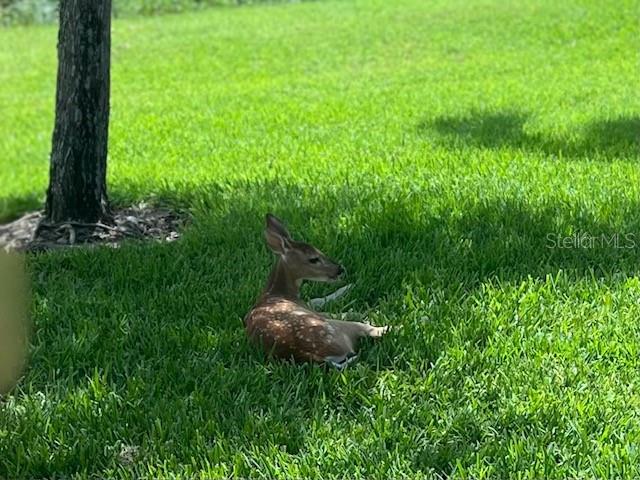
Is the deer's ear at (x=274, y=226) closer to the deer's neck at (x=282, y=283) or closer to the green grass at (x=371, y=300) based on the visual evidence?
the deer's neck at (x=282, y=283)

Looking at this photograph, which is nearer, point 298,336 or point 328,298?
point 298,336

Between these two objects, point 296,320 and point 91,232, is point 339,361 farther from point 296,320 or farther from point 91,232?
point 91,232

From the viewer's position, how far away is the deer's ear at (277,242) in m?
4.10

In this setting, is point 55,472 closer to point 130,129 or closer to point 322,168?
point 322,168

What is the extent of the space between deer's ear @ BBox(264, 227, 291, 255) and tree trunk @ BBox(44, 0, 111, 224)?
2107mm

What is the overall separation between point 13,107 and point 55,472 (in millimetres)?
10418

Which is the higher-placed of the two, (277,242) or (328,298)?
(277,242)

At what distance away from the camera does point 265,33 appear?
57.7 ft

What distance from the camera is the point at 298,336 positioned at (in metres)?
3.62

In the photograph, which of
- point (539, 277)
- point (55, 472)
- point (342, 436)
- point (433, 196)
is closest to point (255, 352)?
point (342, 436)

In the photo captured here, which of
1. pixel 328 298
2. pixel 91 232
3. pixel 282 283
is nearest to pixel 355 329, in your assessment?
pixel 282 283

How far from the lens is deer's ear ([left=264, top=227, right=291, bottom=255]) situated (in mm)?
4102

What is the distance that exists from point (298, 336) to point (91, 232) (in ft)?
8.55

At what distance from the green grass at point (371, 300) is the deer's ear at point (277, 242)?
40 cm
